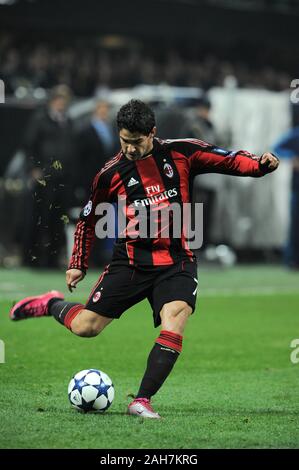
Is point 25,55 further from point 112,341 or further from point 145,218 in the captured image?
point 145,218

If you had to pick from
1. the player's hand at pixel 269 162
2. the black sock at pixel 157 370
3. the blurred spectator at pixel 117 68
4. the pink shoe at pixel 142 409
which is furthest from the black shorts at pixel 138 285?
the blurred spectator at pixel 117 68

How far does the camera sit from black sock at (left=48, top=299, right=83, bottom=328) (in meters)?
7.42

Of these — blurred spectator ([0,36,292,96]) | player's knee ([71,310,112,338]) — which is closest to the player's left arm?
player's knee ([71,310,112,338])

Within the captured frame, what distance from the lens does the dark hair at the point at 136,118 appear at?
265 inches

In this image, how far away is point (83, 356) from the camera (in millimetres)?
9242

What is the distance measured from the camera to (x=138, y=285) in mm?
7035

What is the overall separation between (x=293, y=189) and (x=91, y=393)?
12.1 m

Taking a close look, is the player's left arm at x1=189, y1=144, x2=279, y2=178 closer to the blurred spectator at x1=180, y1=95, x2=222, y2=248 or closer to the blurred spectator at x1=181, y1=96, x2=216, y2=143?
the blurred spectator at x1=180, y1=95, x2=222, y2=248

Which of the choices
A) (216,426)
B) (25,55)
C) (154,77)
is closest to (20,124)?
(25,55)

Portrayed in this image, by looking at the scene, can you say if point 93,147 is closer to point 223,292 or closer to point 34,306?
point 223,292

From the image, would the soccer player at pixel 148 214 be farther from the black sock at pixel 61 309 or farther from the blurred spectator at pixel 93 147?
the blurred spectator at pixel 93 147

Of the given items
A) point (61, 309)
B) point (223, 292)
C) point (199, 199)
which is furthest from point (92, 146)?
point (61, 309)

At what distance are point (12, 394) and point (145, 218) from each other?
1.56 meters

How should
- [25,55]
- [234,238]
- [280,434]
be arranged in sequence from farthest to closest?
[25,55]
[234,238]
[280,434]
